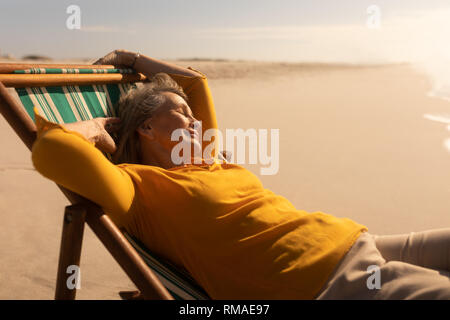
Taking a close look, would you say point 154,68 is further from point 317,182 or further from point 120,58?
point 317,182

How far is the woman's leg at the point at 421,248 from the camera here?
179cm

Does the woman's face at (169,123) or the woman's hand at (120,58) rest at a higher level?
the woman's hand at (120,58)

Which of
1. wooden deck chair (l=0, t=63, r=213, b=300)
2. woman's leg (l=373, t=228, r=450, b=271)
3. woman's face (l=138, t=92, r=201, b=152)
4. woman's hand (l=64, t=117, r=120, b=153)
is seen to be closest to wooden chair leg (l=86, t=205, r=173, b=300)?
wooden deck chair (l=0, t=63, r=213, b=300)

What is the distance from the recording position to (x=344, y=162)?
6328 mm

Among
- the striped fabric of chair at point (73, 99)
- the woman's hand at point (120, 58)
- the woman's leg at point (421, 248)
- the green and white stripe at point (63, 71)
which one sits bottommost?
the woman's leg at point (421, 248)

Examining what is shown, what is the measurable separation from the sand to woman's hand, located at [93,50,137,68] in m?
1.34

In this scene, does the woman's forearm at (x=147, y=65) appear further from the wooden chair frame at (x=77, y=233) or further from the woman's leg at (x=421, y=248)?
the woman's leg at (x=421, y=248)

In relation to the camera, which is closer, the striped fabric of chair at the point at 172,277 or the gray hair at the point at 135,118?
the striped fabric of chair at the point at 172,277

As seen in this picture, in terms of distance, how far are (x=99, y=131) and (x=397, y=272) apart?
51.5 inches

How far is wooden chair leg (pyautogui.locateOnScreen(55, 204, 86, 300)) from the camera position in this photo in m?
1.57

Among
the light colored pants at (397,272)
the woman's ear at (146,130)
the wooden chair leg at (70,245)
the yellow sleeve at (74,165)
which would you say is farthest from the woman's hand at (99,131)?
the light colored pants at (397,272)

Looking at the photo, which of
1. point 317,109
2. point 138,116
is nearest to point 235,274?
point 138,116

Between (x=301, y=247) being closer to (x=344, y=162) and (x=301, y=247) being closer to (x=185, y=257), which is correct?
(x=185, y=257)

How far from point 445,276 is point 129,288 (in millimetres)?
1919
